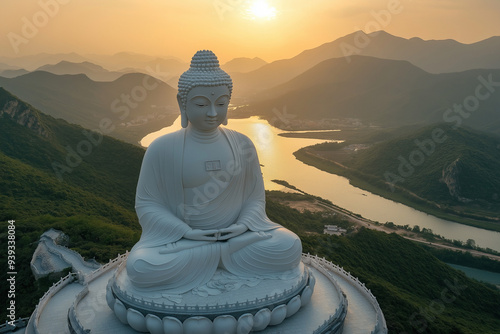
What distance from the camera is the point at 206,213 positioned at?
386 inches

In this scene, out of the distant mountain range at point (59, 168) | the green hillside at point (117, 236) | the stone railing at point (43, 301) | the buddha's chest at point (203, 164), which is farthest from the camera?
the distant mountain range at point (59, 168)

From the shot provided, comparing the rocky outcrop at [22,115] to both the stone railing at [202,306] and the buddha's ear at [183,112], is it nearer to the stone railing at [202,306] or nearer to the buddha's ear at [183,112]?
the buddha's ear at [183,112]

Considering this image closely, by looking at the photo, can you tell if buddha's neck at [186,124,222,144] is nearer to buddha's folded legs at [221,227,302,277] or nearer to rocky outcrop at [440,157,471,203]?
buddha's folded legs at [221,227,302,277]

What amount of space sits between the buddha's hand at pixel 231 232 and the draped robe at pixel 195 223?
0.59 feet

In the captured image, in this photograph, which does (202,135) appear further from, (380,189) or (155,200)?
(380,189)

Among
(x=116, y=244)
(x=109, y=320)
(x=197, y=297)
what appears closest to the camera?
(x=197, y=297)

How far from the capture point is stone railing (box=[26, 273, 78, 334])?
352 inches

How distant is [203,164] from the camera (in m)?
9.83

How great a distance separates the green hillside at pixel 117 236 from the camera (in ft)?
40.8

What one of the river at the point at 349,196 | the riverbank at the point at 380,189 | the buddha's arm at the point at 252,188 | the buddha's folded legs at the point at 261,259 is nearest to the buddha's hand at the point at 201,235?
the buddha's folded legs at the point at 261,259

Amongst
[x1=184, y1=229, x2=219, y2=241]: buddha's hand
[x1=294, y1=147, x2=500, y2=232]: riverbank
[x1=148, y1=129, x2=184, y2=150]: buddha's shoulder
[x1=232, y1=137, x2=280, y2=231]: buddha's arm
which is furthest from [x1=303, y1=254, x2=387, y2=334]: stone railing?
[x1=294, y1=147, x2=500, y2=232]: riverbank

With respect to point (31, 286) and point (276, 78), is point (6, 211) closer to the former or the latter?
point (31, 286)

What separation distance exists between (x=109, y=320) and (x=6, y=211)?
387 inches

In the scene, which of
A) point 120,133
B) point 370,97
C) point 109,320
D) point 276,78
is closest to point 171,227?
point 109,320
